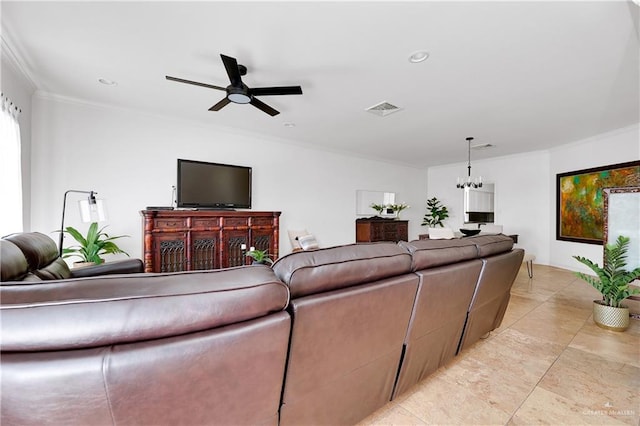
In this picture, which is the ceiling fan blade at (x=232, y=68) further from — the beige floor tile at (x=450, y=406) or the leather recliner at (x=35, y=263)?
the beige floor tile at (x=450, y=406)

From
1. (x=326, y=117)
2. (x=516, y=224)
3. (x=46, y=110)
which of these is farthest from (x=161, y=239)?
(x=516, y=224)

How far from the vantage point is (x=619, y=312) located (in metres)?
2.63

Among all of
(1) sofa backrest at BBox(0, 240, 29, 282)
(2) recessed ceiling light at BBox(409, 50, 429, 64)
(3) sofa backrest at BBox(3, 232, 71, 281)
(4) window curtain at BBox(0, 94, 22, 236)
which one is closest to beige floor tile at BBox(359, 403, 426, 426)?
(1) sofa backrest at BBox(0, 240, 29, 282)

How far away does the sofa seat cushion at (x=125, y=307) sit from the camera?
2.14 ft

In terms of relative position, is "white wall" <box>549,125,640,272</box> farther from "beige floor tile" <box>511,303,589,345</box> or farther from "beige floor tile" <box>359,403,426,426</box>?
"beige floor tile" <box>359,403,426,426</box>

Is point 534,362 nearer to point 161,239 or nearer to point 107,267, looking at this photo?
point 107,267

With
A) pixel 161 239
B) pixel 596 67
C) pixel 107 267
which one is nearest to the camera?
pixel 107 267

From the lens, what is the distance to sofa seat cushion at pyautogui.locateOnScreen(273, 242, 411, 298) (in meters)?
1.05

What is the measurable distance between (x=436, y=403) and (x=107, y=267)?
269 cm

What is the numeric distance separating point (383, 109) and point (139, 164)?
3499 mm

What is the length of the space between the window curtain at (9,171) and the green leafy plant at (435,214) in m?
8.05

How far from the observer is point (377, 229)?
6586mm

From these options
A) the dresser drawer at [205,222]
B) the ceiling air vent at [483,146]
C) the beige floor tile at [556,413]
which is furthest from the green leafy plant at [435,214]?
the beige floor tile at [556,413]

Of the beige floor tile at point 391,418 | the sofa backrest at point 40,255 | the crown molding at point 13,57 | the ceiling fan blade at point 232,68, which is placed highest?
the crown molding at point 13,57
